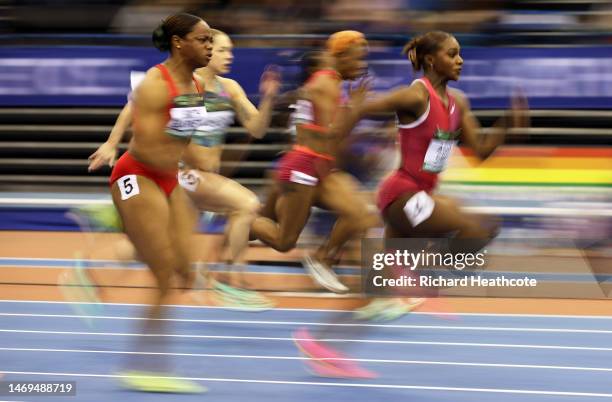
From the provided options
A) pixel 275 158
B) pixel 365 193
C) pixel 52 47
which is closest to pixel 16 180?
pixel 52 47

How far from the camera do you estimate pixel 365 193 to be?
10.9 metres

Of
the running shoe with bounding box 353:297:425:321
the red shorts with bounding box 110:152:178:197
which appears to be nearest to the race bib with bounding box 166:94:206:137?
the red shorts with bounding box 110:152:178:197

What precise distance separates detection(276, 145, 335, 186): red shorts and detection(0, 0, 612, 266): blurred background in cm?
293


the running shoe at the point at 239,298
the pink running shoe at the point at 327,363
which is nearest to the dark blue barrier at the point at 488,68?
the running shoe at the point at 239,298

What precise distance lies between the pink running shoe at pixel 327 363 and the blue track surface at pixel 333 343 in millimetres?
86

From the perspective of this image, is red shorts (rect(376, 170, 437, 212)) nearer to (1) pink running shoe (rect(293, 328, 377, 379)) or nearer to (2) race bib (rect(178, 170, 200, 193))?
(1) pink running shoe (rect(293, 328, 377, 379))

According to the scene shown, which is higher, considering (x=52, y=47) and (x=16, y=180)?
(x=52, y=47)

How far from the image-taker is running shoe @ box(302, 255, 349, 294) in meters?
9.73

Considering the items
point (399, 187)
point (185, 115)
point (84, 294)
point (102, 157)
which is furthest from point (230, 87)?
point (185, 115)

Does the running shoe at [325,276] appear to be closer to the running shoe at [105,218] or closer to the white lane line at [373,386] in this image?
the running shoe at [105,218]

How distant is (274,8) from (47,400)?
28.3 ft

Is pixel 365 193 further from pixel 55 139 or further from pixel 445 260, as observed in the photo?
pixel 55 139

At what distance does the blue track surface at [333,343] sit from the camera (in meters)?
6.58

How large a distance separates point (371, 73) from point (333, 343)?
19.5 ft
